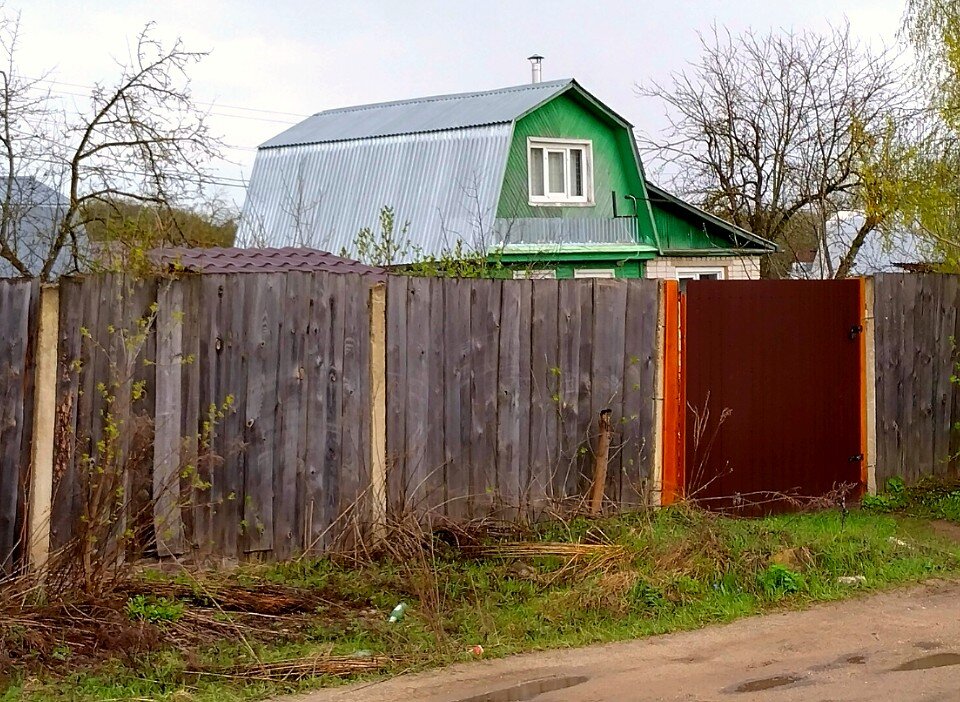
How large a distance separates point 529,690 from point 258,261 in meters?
5.31

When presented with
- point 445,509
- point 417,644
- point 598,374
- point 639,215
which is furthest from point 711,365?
point 639,215

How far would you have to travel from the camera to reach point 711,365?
29.0 ft

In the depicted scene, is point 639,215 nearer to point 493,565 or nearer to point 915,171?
point 915,171

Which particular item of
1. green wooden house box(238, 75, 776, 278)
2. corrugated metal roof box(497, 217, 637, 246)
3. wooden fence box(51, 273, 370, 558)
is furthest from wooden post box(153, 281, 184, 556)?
corrugated metal roof box(497, 217, 637, 246)

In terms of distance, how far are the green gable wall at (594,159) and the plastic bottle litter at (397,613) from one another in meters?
14.3

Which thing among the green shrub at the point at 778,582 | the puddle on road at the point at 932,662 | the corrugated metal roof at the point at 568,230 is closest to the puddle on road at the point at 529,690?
the puddle on road at the point at 932,662

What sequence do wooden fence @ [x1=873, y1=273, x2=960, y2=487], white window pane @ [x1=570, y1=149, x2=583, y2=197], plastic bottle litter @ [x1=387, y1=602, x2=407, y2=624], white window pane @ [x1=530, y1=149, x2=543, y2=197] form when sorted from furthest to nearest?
white window pane @ [x1=570, y1=149, x2=583, y2=197]
white window pane @ [x1=530, y1=149, x2=543, y2=197]
wooden fence @ [x1=873, y1=273, x2=960, y2=487]
plastic bottle litter @ [x1=387, y1=602, x2=407, y2=624]

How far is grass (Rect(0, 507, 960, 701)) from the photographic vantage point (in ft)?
17.8

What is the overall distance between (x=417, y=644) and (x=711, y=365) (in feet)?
12.5

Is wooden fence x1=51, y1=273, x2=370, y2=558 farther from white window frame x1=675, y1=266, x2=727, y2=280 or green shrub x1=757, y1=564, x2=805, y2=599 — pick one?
white window frame x1=675, y1=266, x2=727, y2=280

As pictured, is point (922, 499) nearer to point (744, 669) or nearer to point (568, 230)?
point (744, 669)

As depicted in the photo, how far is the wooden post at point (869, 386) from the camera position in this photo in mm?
9523

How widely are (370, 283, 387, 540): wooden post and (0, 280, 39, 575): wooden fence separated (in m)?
2.12

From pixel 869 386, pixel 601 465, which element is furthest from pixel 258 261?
pixel 869 386
